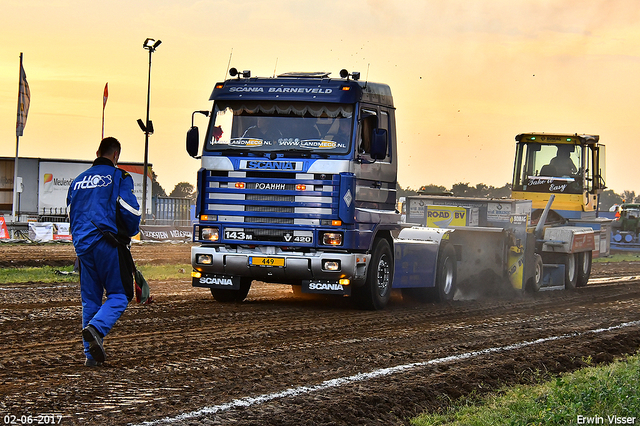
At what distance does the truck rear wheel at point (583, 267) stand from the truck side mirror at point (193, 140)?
1219 centimetres

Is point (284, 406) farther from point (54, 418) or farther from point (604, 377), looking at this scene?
point (604, 377)

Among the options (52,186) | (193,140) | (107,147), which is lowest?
(107,147)

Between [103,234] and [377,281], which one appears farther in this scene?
[377,281]

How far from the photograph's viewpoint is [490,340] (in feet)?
34.0

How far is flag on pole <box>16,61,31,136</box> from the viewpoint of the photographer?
3725cm

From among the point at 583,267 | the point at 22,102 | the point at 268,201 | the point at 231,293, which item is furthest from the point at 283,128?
the point at 22,102

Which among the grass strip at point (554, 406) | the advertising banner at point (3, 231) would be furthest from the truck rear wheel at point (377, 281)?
the advertising banner at point (3, 231)

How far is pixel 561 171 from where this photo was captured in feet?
70.2

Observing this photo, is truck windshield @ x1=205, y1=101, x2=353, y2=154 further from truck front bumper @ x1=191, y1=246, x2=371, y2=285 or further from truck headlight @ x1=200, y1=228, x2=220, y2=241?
truck front bumper @ x1=191, y1=246, x2=371, y2=285

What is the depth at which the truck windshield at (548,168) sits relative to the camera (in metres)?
21.2

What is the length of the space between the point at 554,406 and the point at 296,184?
6.54m

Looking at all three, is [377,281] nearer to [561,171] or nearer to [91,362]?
[91,362]

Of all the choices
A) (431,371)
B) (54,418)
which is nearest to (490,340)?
(431,371)

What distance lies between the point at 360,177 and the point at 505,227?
610cm
